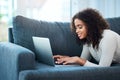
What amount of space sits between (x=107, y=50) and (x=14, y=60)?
2.21ft

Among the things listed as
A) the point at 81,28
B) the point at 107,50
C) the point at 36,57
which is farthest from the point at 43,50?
the point at 107,50

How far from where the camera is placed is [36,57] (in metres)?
2.16

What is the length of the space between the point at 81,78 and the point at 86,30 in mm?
531

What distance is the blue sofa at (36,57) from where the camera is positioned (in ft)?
5.05

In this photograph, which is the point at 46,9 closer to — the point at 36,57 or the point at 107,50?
the point at 36,57

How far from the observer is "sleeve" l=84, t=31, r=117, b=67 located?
5.97 ft

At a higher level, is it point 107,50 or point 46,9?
point 46,9

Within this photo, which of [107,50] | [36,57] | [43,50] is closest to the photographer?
[107,50]

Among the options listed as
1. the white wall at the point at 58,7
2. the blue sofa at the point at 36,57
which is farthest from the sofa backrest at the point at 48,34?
the white wall at the point at 58,7

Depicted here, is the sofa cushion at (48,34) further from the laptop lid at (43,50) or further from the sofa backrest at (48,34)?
the laptop lid at (43,50)

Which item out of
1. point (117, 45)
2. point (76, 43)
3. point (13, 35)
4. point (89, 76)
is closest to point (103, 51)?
point (117, 45)

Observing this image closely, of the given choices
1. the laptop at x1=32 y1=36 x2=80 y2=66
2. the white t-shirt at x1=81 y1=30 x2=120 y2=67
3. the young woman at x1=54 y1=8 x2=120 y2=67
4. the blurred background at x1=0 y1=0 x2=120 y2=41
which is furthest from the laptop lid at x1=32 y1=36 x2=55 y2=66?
the blurred background at x1=0 y1=0 x2=120 y2=41

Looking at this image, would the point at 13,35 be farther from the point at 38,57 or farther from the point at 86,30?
the point at 86,30

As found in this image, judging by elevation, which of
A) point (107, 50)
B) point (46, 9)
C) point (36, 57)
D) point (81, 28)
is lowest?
point (36, 57)
